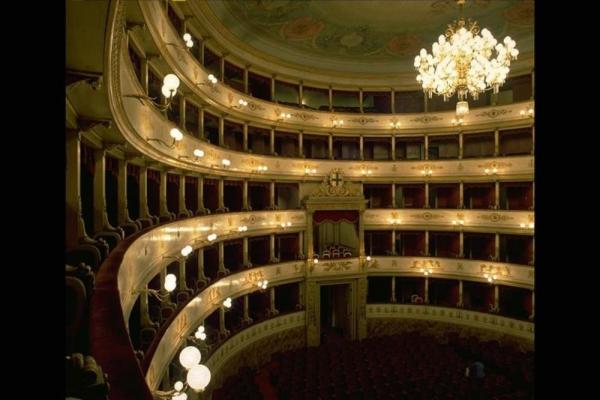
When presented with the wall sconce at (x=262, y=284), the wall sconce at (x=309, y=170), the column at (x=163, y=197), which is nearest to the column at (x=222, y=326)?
the wall sconce at (x=262, y=284)

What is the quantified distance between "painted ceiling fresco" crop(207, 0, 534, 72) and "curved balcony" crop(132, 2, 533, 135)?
2309 millimetres

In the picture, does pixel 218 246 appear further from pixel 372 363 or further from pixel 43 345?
pixel 43 345

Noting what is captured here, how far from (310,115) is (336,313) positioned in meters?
9.75

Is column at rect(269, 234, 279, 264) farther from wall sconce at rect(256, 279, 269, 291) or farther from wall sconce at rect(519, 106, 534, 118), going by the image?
wall sconce at rect(519, 106, 534, 118)

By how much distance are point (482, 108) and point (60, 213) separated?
18.9m

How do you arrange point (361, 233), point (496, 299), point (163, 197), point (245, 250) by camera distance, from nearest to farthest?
point (163, 197)
point (245, 250)
point (496, 299)
point (361, 233)

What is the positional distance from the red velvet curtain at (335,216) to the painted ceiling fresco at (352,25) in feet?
22.6

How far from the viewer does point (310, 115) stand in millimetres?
17641

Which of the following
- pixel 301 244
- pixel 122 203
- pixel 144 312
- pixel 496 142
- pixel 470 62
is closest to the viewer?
pixel 122 203

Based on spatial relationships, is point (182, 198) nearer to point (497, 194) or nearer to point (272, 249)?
point (272, 249)

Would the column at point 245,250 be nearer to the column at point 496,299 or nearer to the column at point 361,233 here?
the column at point 361,233

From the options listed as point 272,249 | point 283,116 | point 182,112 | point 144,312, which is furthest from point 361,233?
point 144,312

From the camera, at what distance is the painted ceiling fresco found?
Result: 43.0 feet

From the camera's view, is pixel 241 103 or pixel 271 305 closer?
pixel 241 103
